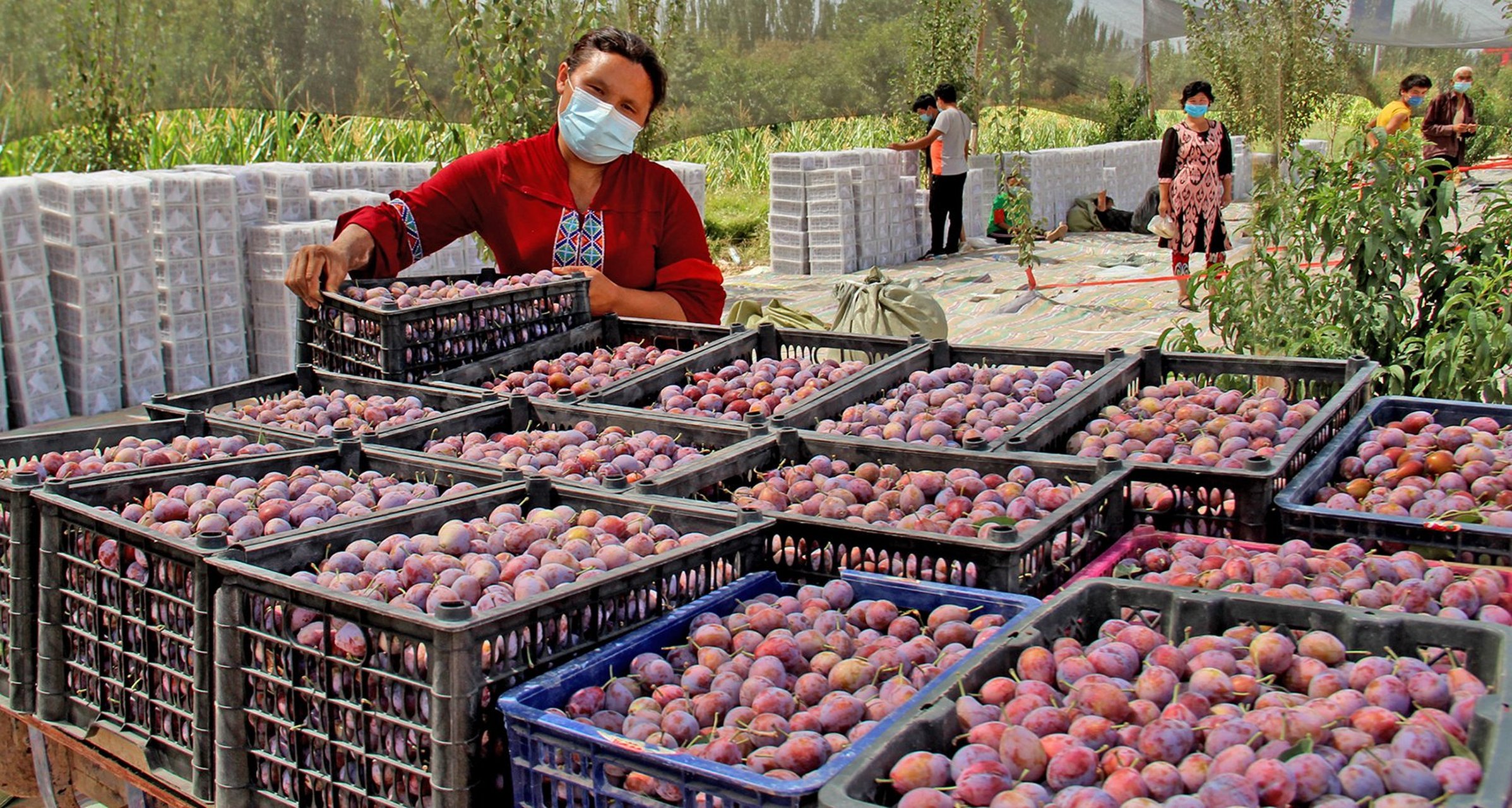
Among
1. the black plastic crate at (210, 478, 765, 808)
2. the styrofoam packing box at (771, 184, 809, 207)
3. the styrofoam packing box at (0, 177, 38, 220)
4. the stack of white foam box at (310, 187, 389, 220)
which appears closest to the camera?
the black plastic crate at (210, 478, 765, 808)

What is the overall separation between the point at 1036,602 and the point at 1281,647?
1.20ft

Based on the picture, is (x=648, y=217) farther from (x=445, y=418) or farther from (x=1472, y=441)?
(x=1472, y=441)

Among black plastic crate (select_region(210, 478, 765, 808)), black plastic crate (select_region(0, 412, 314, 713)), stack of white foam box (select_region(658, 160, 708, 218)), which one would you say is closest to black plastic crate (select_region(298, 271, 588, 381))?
black plastic crate (select_region(0, 412, 314, 713))

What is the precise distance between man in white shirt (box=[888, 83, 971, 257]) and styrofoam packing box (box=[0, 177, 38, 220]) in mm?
8031

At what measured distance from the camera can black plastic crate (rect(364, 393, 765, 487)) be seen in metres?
2.97

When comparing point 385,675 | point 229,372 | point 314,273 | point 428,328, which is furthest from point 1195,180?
point 385,675

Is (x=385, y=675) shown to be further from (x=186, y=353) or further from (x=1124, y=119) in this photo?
(x=1124, y=119)

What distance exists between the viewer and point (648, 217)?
4191 millimetres

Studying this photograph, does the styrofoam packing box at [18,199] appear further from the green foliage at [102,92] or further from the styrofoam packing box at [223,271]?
the green foliage at [102,92]

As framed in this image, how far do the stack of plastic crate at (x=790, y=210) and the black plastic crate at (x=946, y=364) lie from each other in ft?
27.6

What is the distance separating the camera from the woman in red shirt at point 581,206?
3.97m

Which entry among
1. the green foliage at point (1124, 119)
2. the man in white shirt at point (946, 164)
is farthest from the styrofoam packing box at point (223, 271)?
the green foliage at point (1124, 119)

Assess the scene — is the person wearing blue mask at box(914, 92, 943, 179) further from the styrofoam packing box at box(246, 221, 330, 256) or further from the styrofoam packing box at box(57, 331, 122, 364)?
the styrofoam packing box at box(57, 331, 122, 364)

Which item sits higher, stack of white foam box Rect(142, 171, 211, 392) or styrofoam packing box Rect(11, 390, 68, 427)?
stack of white foam box Rect(142, 171, 211, 392)
